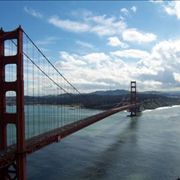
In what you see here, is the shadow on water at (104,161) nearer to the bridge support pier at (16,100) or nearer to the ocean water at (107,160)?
the ocean water at (107,160)

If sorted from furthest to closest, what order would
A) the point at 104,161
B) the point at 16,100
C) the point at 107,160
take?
the point at 107,160
the point at 104,161
the point at 16,100

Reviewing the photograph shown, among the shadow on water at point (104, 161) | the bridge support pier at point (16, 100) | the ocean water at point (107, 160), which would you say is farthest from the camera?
the shadow on water at point (104, 161)

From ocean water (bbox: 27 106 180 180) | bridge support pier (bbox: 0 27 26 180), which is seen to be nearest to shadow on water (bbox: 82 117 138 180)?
ocean water (bbox: 27 106 180 180)

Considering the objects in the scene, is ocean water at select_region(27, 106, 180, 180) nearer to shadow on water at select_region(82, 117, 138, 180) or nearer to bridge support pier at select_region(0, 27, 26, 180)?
shadow on water at select_region(82, 117, 138, 180)

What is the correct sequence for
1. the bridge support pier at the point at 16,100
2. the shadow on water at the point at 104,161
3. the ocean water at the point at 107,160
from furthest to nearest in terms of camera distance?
the shadow on water at the point at 104,161
the ocean water at the point at 107,160
the bridge support pier at the point at 16,100

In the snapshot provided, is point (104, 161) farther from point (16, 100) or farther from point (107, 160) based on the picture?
point (16, 100)

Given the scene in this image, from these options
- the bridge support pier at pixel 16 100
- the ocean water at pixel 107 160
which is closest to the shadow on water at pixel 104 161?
the ocean water at pixel 107 160

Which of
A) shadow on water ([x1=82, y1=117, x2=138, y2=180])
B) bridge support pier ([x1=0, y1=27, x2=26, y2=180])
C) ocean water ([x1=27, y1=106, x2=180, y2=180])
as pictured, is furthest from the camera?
shadow on water ([x1=82, y1=117, x2=138, y2=180])

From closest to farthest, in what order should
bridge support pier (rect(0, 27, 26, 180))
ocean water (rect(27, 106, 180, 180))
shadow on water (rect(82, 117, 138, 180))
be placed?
bridge support pier (rect(0, 27, 26, 180))
ocean water (rect(27, 106, 180, 180))
shadow on water (rect(82, 117, 138, 180))

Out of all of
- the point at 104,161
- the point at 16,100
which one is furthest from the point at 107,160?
the point at 16,100

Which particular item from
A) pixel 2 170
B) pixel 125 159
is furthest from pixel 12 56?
pixel 125 159

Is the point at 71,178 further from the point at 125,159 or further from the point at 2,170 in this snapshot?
the point at 125,159
